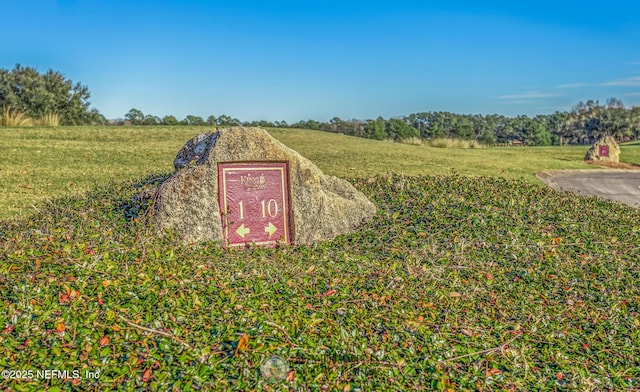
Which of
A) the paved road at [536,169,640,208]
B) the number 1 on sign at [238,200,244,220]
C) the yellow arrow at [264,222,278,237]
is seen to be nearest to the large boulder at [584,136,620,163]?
the paved road at [536,169,640,208]

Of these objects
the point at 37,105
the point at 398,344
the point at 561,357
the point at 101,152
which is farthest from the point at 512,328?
the point at 37,105

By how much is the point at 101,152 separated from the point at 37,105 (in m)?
23.2

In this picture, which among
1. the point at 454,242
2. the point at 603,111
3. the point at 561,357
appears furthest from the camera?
the point at 603,111

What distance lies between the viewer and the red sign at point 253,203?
6.24 meters

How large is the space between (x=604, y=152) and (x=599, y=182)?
9840 millimetres

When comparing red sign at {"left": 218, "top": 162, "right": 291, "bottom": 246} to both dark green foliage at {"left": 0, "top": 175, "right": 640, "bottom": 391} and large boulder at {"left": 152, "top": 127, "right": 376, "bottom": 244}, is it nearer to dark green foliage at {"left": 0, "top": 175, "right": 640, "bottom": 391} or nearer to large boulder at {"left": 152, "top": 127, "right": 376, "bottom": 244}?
large boulder at {"left": 152, "top": 127, "right": 376, "bottom": 244}

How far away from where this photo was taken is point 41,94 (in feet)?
111

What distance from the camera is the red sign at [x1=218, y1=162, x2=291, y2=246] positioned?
6238mm

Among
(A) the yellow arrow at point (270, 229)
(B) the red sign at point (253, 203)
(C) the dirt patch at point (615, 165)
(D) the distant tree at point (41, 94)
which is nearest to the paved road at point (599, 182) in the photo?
(C) the dirt patch at point (615, 165)

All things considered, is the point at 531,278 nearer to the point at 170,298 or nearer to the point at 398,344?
the point at 398,344

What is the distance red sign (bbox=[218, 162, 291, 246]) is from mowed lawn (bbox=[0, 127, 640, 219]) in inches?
124

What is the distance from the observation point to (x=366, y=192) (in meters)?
8.31

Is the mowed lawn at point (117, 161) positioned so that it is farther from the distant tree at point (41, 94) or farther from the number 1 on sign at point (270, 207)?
the distant tree at point (41, 94)

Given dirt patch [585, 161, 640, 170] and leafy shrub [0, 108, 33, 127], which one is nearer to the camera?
leafy shrub [0, 108, 33, 127]
